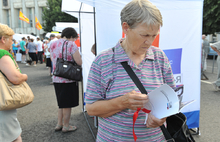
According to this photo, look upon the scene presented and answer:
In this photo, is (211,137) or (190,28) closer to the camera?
(190,28)

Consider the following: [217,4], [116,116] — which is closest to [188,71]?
[116,116]

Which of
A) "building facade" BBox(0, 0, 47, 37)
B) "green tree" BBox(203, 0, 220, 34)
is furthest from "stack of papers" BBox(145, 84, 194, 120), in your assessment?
"building facade" BBox(0, 0, 47, 37)

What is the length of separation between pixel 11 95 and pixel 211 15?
52.5 ft

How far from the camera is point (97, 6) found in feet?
8.75

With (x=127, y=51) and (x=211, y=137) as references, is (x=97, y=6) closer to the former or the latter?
(x=127, y=51)

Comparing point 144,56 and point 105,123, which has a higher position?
point 144,56

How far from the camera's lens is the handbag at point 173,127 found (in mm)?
1207

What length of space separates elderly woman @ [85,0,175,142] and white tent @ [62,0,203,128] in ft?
4.90

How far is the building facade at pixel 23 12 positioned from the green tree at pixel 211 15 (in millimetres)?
34671

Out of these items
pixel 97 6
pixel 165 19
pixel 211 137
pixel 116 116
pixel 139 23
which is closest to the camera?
pixel 139 23

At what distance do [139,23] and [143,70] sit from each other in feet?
0.99

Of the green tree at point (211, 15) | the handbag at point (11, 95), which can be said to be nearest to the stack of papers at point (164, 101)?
the handbag at point (11, 95)

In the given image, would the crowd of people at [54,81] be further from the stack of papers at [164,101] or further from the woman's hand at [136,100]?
the stack of papers at [164,101]

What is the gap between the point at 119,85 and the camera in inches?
48.1
